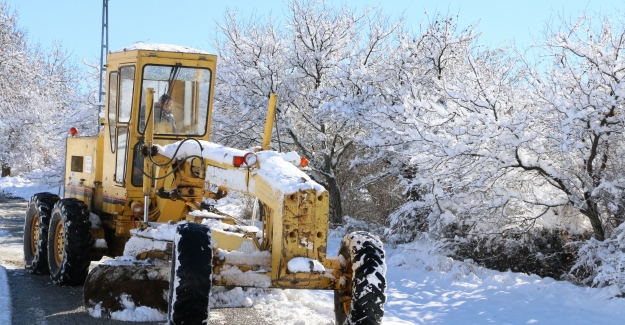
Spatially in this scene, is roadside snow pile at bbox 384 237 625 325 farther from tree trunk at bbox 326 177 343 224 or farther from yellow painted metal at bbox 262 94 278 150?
tree trunk at bbox 326 177 343 224

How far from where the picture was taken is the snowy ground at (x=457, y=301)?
7.59m

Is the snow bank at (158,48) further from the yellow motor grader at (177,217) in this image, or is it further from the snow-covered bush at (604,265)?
the snow-covered bush at (604,265)

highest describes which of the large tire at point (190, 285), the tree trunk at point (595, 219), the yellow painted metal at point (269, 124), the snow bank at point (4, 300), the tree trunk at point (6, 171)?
the yellow painted metal at point (269, 124)

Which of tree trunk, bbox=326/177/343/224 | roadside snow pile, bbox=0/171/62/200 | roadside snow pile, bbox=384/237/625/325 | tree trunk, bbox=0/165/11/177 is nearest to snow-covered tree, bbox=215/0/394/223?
tree trunk, bbox=326/177/343/224

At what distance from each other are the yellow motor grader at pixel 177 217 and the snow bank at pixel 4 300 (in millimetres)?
491

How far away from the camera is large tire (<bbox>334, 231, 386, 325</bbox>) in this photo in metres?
5.57

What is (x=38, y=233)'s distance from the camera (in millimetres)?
9906

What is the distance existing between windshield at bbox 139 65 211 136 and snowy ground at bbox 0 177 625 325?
208cm

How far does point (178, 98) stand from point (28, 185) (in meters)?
26.5

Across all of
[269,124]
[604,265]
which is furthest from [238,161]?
[604,265]

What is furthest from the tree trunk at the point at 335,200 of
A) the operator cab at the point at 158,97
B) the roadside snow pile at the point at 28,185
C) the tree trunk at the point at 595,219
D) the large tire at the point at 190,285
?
the roadside snow pile at the point at 28,185

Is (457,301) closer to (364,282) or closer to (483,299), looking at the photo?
(483,299)

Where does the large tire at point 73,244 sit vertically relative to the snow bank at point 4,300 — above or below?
above

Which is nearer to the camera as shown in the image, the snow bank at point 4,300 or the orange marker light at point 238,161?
the orange marker light at point 238,161
